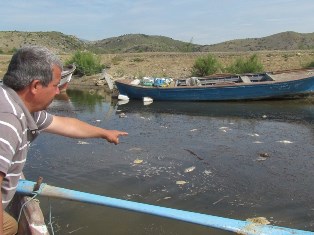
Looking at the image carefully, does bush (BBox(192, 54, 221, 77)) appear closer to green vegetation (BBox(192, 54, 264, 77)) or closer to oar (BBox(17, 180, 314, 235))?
green vegetation (BBox(192, 54, 264, 77))

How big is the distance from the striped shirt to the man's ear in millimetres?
96

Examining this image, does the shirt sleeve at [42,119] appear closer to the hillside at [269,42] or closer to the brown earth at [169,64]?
the brown earth at [169,64]

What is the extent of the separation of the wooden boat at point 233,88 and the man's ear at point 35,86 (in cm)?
1240

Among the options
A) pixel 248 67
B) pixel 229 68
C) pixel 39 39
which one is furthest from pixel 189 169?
pixel 39 39

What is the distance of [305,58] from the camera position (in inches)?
839

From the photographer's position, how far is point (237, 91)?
14.3 metres

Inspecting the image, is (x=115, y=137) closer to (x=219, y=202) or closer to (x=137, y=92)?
(x=219, y=202)

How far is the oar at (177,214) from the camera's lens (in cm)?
→ 248

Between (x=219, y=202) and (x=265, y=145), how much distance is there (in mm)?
3322

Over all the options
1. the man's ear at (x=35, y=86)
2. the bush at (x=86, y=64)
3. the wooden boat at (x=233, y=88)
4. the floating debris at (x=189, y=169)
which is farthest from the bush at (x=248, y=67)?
the man's ear at (x=35, y=86)

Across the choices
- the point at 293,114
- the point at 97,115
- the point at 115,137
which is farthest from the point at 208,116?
the point at 115,137

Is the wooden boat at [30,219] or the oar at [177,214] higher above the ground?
the oar at [177,214]

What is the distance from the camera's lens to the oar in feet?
8.15

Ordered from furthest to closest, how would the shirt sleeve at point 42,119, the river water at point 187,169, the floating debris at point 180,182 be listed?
the floating debris at point 180,182
the river water at point 187,169
the shirt sleeve at point 42,119
